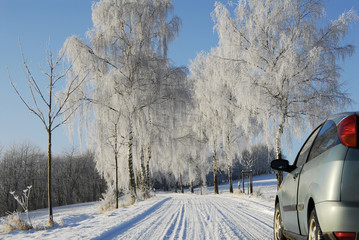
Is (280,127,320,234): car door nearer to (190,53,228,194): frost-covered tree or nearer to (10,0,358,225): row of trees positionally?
(10,0,358,225): row of trees

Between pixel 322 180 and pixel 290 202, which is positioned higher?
pixel 322 180

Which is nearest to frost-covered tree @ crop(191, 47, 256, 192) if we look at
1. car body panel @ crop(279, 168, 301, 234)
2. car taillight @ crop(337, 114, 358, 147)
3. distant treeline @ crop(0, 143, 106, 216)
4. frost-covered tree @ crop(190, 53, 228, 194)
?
frost-covered tree @ crop(190, 53, 228, 194)

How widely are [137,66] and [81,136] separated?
4.98 meters

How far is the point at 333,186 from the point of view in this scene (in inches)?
94.6

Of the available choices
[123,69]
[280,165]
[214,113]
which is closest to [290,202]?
[280,165]

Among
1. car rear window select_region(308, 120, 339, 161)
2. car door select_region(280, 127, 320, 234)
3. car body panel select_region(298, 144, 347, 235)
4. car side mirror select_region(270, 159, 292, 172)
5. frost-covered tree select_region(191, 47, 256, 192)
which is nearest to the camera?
car body panel select_region(298, 144, 347, 235)

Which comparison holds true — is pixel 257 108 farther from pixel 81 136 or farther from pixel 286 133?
pixel 81 136

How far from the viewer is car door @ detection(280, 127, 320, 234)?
138 inches

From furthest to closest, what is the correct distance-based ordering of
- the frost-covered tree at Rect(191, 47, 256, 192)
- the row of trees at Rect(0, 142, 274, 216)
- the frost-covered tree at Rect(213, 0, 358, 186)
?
the row of trees at Rect(0, 142, 274, 216) → the frost-covered tree at Rect(191, 47, 256, 192) → the frost-covered tree at Rect(213, 0, 358, 186)

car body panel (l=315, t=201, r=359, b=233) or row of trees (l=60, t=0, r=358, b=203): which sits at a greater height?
row of trees (l=60, t=0, r=358, b=203)

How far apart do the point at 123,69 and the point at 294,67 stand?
31.1 ft

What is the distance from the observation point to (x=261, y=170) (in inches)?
5108

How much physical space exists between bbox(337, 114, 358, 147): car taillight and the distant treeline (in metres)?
51.0

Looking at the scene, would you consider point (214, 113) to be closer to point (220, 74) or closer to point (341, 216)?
point (220, 74)
